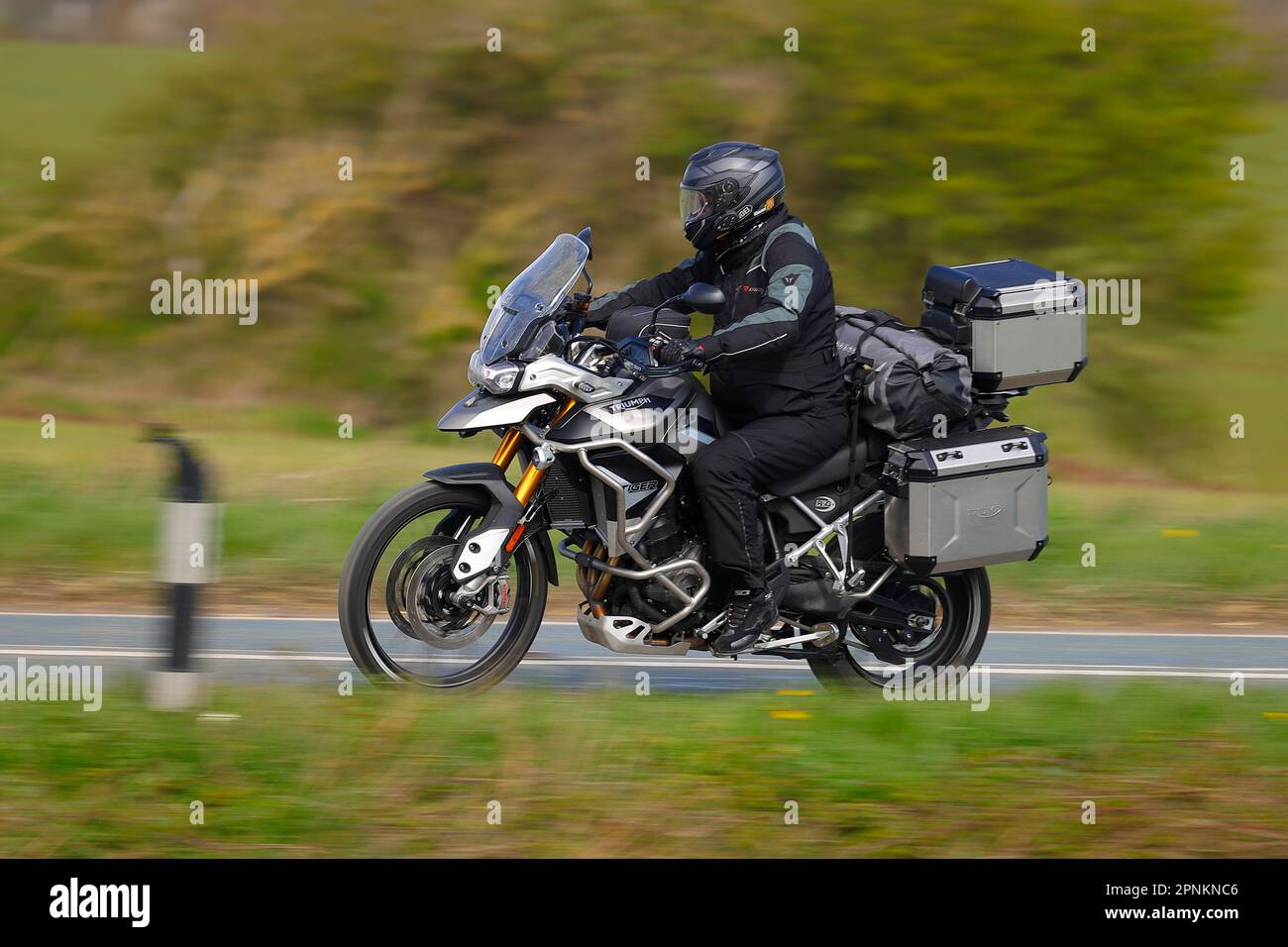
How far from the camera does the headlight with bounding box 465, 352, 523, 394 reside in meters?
5.95

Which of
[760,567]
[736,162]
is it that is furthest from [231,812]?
[736,162]

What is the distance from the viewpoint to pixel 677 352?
5.95 meters

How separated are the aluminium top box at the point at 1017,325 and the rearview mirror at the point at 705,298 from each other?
1149 mm

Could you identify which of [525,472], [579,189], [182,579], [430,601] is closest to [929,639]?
[525,472]

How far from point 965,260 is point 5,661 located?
28.4 ft

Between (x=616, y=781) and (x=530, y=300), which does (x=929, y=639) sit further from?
(x=530, y=300)

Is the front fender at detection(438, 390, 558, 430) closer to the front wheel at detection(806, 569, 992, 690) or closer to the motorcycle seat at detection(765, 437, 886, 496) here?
the motorcycle seat at detection(765, 437, 886, 496)

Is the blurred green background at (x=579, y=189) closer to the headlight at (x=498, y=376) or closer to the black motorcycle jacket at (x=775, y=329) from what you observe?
the black motorcycle jacket at (x=775, y=329)

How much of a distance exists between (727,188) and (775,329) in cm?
55

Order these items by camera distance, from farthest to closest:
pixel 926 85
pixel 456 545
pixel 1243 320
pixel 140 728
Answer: pixel 1243 320
pixel 926 85
pixel 456 545
pixel 140 728

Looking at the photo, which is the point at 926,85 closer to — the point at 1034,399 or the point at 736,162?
the point at 1034,399

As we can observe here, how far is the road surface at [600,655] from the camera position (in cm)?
687

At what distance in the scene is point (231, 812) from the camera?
191 inches
